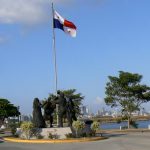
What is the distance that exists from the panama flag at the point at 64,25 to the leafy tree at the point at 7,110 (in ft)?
161

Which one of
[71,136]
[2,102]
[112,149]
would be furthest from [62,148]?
[2,102]

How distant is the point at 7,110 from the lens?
290ft

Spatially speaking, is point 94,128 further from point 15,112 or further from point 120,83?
point 15,112

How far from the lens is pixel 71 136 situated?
34531 millimetres

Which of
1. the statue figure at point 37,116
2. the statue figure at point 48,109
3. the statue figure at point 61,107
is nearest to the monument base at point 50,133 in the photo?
the statue figure at point 37,116

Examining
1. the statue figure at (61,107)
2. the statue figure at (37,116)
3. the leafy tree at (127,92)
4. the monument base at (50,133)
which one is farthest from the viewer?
the leafy tree at (127,92)

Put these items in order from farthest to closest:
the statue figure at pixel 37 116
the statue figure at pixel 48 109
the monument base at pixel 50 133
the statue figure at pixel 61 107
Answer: the statue figure at pixel 48 109
the statue figure at pixel 61 107
the statue figure at pixel 37 116
the monument base at pixel 50 133

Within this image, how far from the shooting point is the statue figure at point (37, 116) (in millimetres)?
36781

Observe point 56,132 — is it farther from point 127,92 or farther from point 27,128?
point 127,92

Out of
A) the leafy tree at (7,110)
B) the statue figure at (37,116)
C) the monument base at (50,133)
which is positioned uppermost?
the leafy tree at (7,110)

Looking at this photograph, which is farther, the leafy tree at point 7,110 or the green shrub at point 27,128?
the leafy tree at point 7,110

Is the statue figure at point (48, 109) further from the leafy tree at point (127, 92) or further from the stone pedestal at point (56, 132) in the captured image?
the leafy tree at point (127, 92)

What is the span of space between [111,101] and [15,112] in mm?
34376

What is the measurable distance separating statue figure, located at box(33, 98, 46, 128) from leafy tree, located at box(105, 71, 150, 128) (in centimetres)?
2322
